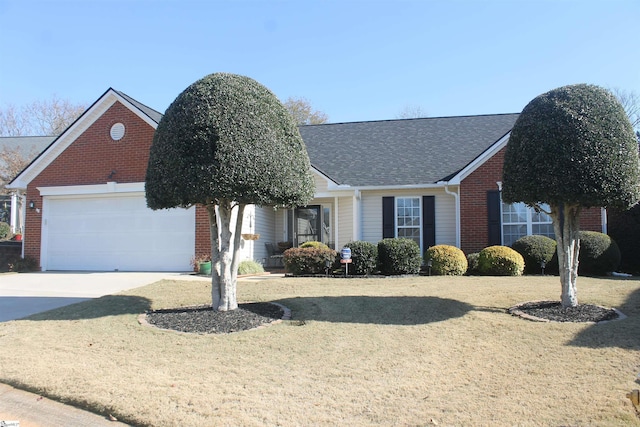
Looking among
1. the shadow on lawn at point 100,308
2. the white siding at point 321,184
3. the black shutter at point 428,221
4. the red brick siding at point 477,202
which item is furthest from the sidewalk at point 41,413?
the black shutter at point 428,221

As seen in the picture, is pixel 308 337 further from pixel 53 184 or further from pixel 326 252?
pixel 53 184

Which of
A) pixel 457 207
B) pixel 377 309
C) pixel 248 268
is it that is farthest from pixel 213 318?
pixel 457 207

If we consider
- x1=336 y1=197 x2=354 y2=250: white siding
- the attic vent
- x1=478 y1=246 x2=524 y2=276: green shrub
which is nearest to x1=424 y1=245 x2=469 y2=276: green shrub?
x1=478 y1=246 x2=524 y2=276: green shrub

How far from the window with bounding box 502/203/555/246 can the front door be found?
6601 millimetres

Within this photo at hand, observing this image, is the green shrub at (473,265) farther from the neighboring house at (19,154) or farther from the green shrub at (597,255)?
the neighboring house at (19,154)

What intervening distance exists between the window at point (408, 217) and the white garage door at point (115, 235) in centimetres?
690

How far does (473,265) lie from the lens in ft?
43.6

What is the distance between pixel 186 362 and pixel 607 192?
6.73 metres

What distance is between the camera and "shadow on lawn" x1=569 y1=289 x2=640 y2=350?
598 cm

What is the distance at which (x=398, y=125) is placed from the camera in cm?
2017

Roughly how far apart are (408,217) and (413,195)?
0.78 m

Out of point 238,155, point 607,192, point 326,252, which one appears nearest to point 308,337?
point 238,155

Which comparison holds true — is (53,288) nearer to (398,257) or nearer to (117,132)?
(117,132)

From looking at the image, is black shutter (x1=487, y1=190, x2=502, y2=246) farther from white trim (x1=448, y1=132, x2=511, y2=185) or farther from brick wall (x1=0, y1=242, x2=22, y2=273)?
brick wall (x1=0, y1=242, x2=22, y2=273)
